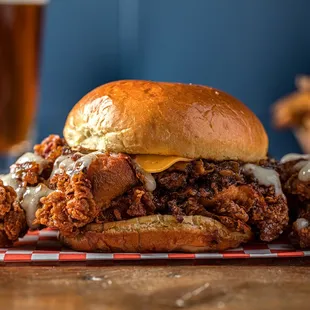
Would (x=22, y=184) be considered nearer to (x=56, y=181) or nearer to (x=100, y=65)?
(x=56, y=181)

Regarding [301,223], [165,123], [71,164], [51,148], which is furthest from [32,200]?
[301,223]

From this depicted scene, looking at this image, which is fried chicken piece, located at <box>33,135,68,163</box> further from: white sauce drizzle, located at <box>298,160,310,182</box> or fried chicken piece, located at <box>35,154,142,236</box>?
white sauce drizzle, located at <box>298,160,310,182</box>

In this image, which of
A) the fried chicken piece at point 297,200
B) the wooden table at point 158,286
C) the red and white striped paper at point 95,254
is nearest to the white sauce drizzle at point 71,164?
the red and white striped paper at point 95,254

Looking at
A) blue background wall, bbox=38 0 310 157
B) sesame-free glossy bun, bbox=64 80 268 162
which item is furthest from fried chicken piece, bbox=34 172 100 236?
blue background wall, bbox=38 0 310 157

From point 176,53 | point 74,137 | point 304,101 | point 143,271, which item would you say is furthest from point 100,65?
point 143,271

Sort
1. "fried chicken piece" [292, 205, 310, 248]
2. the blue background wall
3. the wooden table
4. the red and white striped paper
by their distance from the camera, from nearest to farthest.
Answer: the wooden table, the red and white striped paper, "fried chicken piece" [292, 205, 310, 248], the blue background wall

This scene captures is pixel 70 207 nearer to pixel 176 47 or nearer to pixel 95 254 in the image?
pixel 95 254
